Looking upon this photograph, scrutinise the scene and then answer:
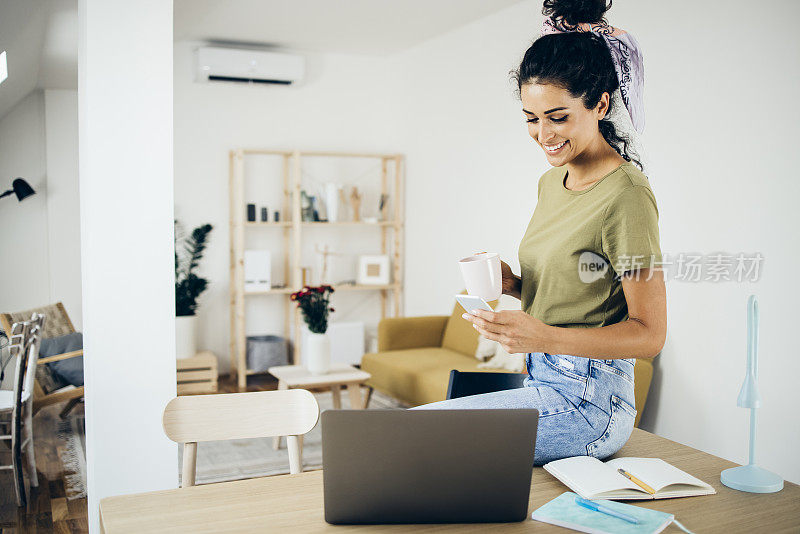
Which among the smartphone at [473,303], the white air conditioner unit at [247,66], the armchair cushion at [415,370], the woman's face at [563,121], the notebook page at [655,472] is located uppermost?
the white air conditioner unit at [247,66]

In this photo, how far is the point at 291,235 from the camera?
5582 mm

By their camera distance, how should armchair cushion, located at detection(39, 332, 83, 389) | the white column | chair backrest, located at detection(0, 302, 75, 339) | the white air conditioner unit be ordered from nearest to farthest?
1. the white column
2. chair backrest, located at detection(0, 302, 75, 339)
3. armchair cushion, located at detection(39, 332, 83, 389)
4. the white air conditioner unit

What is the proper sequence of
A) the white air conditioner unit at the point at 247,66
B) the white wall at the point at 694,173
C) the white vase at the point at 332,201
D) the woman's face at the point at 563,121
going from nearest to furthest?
the woman's face at the point at 563,121, the white wall at the point at 694,173, the white air conditioner unit at the point at 247,66, the white vase at the point at 332,201

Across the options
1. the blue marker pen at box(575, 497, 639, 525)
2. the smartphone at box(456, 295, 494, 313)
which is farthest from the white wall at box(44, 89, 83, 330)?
the blue marker pen at box(575, 497, 639, 525)

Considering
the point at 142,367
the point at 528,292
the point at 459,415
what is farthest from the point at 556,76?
the point at 142,367

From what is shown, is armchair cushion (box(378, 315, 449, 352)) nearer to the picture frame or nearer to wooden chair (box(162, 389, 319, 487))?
the picture frame

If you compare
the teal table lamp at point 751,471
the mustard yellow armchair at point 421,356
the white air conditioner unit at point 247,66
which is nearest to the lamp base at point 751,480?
the teal table lamp at point 751,471

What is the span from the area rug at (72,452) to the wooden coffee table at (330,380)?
935 mm

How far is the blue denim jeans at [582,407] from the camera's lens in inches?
55.5

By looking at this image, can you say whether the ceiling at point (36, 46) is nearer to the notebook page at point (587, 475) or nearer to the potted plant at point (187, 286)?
the potted plant at point (187, 286)

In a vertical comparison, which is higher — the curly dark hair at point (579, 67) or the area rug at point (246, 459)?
the curly dark hair at point (579, 67)

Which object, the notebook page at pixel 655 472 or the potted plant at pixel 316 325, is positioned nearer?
the notebook page at pixel 655 472

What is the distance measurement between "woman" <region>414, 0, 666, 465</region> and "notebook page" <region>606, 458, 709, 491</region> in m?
0.07

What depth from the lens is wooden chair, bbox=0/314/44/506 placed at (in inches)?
114
